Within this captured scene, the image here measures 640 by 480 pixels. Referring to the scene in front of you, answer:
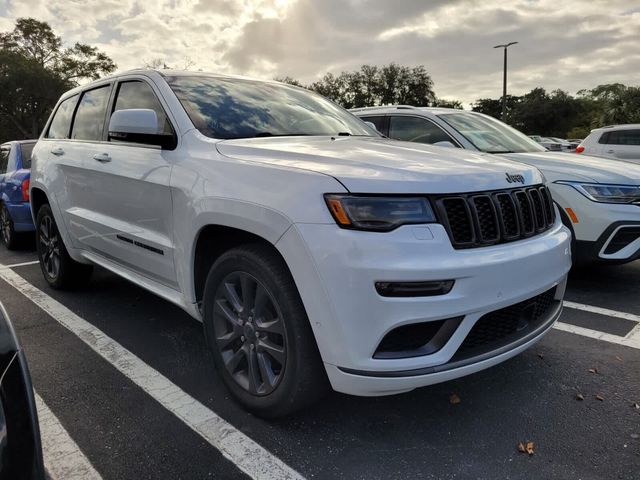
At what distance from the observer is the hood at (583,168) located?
449 cm

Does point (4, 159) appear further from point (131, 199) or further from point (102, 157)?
point (131, 199)

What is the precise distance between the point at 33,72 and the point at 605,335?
138 feet

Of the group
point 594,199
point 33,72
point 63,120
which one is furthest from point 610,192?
point 33,72

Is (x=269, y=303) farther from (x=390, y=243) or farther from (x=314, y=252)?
(x=390, y=243)

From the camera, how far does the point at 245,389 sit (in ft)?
8.29

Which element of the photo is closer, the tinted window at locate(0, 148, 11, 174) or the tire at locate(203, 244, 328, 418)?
the tire at locate(203, 244, 328, 418)

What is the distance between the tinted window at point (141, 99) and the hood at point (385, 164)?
23.4 inches

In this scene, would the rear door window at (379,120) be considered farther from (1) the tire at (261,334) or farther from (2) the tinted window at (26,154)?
(2) the tinted window at (26,154)

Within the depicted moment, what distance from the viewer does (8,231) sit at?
6.92 metres

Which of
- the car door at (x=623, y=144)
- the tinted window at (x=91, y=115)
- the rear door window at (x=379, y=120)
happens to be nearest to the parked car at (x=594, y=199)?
the rear door window at (x=379, y=120)

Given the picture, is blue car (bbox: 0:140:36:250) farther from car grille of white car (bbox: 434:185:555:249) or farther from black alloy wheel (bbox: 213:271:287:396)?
car grille of white car (bbox: 434:185:555:249)

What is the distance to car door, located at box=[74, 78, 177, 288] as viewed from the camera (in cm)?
292

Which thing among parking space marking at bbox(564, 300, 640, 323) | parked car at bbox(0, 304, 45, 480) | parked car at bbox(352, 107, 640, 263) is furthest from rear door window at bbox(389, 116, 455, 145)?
parked car at bbox(0, 304, 45, 480)

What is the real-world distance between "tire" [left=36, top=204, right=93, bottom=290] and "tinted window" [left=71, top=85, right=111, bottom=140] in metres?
0.86
